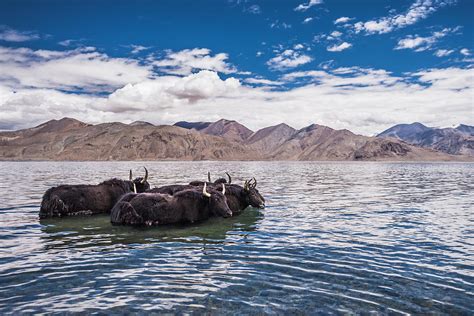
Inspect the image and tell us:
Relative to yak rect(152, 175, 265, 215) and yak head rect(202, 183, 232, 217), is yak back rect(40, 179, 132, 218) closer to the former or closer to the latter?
yak rect(152, 175, 265, 215)

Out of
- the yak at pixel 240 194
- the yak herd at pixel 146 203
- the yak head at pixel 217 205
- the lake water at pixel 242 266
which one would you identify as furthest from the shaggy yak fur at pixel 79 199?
the yak head at pixel 217 205

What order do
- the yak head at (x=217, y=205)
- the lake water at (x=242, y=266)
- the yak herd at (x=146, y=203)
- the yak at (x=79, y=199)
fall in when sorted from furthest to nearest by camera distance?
the yak at (x=79, y=199)
the yak head at (x=217, y=205)
the yak herd at (x=146, y=203)
the lake water at (x=242, y=266)

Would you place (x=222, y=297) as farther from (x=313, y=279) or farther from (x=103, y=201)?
(x=103, y=201)

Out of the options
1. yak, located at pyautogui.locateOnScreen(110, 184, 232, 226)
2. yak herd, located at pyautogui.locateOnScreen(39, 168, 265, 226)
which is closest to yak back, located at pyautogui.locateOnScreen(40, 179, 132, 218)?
yak herd, located at pyautogui.locateOnScreen(39, 168, 265, 226)

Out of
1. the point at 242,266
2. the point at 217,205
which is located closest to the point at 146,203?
the point at 217,205

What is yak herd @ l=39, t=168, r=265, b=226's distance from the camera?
14738mm

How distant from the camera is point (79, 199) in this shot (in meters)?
17.4

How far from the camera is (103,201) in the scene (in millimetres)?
18062

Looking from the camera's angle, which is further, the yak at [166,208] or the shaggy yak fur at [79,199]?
the shaggy yak fur at [79,199]

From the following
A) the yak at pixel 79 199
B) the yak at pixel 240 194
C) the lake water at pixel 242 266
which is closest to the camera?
the lake water at pixel 242 266

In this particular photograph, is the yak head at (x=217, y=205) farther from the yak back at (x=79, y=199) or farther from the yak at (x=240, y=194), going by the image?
the yak back at (x=79, y=199)

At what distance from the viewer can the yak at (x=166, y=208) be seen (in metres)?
14.6

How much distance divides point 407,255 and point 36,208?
1684cm

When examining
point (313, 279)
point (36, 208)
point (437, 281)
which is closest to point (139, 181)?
point (36, 208)
